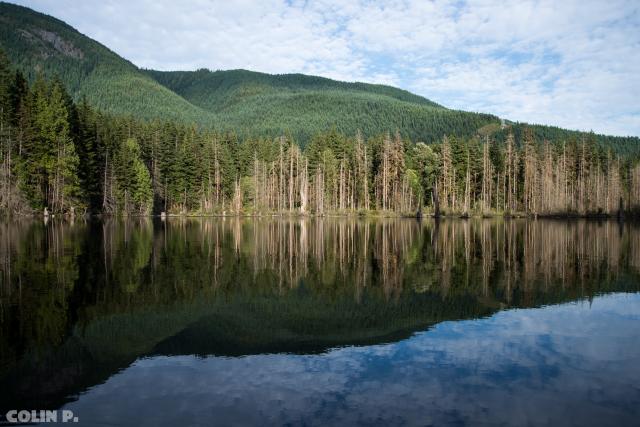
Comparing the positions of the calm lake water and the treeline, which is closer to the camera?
the calm lake water

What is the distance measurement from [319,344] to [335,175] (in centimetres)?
9446

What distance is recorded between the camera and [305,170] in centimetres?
10638

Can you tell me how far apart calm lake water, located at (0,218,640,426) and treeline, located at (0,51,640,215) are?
212 feet

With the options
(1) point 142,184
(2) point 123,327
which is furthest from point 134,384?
(1) point 142,184

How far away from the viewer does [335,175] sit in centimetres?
10638

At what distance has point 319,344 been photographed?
12672mm

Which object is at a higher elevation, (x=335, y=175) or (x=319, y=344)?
(x=335, y=175)

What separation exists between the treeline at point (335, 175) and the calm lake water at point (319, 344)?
2548 inches

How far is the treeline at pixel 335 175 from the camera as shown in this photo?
291 feet

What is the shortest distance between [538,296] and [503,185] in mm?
92505

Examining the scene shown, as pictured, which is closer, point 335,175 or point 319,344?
point 319,344

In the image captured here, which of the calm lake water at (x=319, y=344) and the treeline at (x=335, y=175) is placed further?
the treeline at (x=335, y=175)

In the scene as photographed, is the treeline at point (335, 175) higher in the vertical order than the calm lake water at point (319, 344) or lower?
higher

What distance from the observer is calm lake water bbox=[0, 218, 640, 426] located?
873 centimetres
